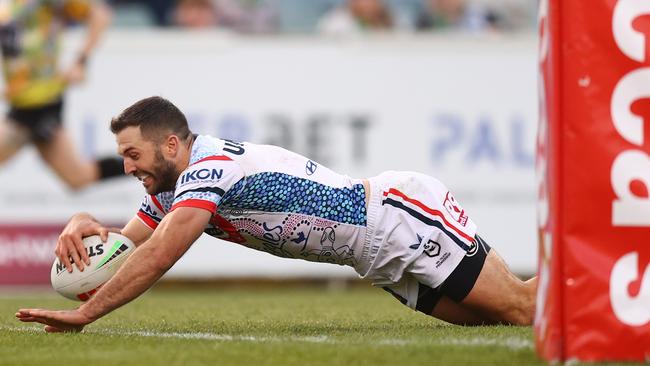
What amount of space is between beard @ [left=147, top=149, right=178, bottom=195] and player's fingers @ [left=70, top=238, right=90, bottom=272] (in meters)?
0.57

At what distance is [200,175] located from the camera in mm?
6117

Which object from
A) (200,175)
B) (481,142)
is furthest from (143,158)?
(481,142)

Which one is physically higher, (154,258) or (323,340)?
(154,258)

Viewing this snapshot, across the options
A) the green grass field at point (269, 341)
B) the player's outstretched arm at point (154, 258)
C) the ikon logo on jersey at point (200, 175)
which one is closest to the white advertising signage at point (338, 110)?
the green grass field at point (269, 341)

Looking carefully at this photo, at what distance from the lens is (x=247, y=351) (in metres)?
5.45

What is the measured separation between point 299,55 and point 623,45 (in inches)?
393

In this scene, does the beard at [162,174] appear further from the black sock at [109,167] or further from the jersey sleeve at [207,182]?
the black sock at [109,167]

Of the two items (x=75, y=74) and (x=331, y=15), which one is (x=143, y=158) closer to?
(x=75, y=74)

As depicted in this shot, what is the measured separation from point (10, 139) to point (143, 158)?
8084 mm

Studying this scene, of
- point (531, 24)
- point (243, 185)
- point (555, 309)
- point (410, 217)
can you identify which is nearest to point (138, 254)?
point (243, 185)

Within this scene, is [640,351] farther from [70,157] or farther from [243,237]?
[70,157]

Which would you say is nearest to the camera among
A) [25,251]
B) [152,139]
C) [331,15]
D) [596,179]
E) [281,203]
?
[596,179]

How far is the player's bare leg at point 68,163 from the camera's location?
553 inches

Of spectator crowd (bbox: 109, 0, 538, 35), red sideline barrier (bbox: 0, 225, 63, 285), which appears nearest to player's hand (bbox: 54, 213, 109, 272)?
red sideline barrier (bbox: 0, 225, 63, 285)
